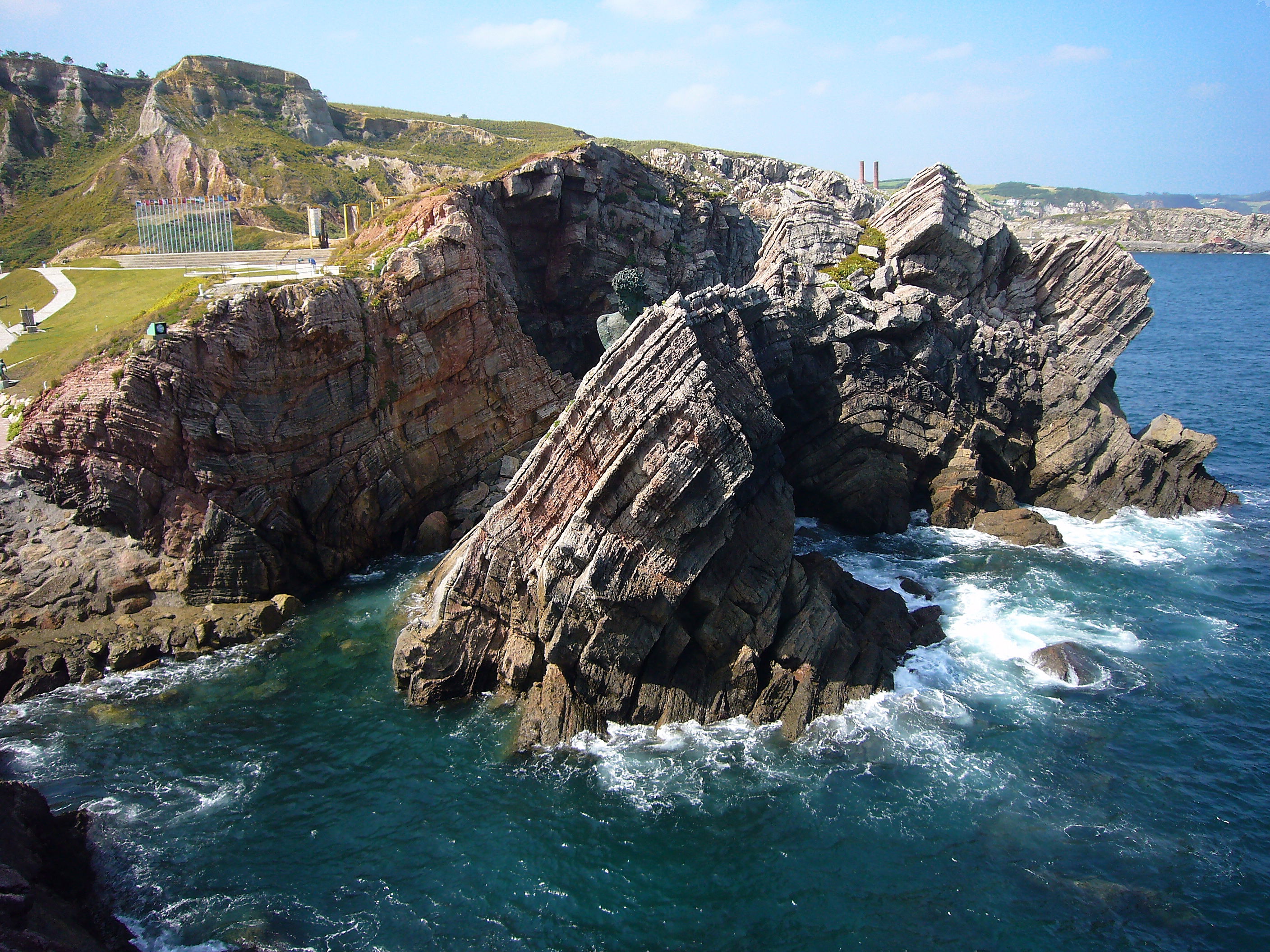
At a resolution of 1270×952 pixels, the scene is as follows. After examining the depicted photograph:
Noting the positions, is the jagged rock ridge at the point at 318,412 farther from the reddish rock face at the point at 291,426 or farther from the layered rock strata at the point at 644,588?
the layered rock strata at the point at 644,588

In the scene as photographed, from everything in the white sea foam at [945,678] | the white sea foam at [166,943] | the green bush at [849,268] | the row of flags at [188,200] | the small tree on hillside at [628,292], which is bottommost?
the white sea foam at [166,943]

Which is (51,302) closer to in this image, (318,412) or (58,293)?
(58,293)

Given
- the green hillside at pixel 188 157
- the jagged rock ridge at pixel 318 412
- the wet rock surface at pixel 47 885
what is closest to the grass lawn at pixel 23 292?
the green hillside at pixel 188 157

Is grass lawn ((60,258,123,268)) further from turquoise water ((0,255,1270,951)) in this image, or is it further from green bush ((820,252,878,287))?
green bush ((820,252,878,287))

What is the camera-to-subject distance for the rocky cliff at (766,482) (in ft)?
89.2

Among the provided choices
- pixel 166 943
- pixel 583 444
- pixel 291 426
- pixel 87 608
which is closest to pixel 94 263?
pixel 291 426

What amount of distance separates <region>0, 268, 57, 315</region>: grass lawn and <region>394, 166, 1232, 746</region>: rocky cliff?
137 ft

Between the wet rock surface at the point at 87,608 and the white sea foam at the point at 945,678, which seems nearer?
the white sea foam at the point at 945,678

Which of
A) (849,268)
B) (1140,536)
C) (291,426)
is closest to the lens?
(291,426)

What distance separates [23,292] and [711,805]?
210 feet

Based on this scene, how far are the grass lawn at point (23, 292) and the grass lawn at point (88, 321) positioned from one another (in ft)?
1.21

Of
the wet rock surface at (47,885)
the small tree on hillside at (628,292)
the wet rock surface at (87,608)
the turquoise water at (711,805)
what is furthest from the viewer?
the small tree on hillside at (628,292)

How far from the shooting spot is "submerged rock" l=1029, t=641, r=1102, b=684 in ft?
95.7

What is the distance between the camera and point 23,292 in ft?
191
